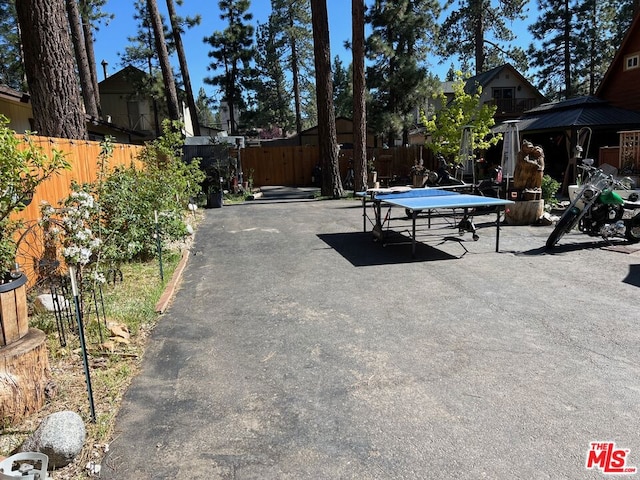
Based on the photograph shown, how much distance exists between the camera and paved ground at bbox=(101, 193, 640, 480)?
8.46ft

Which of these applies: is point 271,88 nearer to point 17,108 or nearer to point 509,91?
point 509,91

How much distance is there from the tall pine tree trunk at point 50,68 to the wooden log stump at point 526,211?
28.7 feet

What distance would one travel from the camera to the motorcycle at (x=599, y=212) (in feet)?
25.3

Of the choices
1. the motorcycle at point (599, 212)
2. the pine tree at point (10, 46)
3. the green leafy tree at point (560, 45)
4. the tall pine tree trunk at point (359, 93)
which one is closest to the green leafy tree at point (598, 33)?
the green leafy tree at point (560, 45)

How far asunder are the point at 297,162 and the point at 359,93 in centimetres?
864

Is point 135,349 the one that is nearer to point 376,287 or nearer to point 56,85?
point 376,287

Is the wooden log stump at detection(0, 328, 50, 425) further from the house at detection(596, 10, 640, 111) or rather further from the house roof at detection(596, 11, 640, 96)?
the house roof at detection(596, 11, 640, 96)

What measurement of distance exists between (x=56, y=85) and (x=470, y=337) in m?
6.88

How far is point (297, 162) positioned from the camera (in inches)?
1001

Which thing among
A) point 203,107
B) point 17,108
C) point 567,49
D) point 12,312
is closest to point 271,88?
point 203,107

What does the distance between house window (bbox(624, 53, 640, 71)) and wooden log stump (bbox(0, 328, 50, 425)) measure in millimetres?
21328

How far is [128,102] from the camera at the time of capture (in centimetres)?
3319

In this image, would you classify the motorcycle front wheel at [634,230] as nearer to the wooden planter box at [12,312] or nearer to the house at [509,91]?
the wooden planter box at [12,312]

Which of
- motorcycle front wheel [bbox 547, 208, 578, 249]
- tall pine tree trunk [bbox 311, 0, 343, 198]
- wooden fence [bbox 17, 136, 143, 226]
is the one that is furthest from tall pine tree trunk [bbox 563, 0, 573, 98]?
wooden fence [bbox 17, 136, 143, 226]
